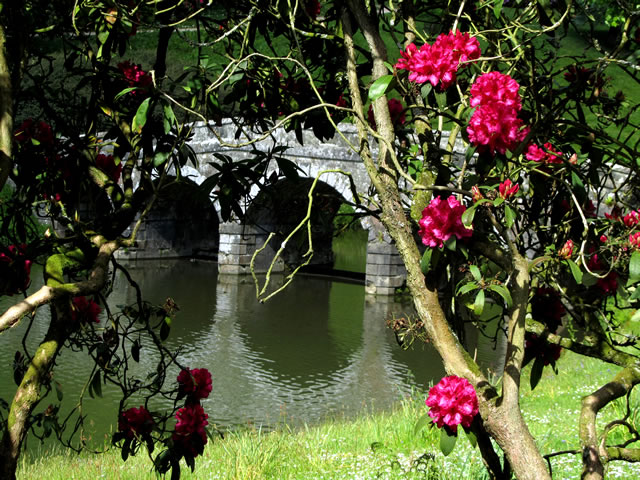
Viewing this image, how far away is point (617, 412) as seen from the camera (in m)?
5.55

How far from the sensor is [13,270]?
2.53 m

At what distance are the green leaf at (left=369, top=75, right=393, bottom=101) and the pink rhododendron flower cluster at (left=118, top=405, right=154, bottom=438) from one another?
52.8 inches

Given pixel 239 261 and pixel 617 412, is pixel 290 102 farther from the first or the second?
pixel 239 261

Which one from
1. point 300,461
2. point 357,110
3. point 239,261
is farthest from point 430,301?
point 239,261

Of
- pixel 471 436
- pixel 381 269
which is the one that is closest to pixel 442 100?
pixel 471 436

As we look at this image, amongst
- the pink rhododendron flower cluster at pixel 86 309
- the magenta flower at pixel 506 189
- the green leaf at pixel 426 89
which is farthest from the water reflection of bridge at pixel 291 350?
the green leaf at pixel 426 89

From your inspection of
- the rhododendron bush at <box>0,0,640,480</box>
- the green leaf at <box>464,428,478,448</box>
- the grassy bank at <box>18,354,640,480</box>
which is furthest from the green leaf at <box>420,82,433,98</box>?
the grassy bank at <box>18,354,640,480</box>

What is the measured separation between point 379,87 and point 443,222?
38 centimetres

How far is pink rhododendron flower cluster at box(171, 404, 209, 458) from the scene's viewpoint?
2.57 m

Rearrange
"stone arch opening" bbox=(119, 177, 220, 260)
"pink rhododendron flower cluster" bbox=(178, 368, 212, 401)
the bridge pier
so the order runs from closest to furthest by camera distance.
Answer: "pink rhododendron flower cluster" bbox=(178, 368, 212, 401) → the bridge pier → "stone arch opening" bbox=(119, 177, 220, 260)

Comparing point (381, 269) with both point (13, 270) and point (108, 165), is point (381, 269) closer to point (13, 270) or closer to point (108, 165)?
point (108, 165)

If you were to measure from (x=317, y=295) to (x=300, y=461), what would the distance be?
1089 cm

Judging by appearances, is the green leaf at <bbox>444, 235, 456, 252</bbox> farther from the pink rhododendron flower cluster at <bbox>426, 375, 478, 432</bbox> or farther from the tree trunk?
the tree trunk

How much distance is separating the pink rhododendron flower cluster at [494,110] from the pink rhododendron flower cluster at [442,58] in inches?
5.2
